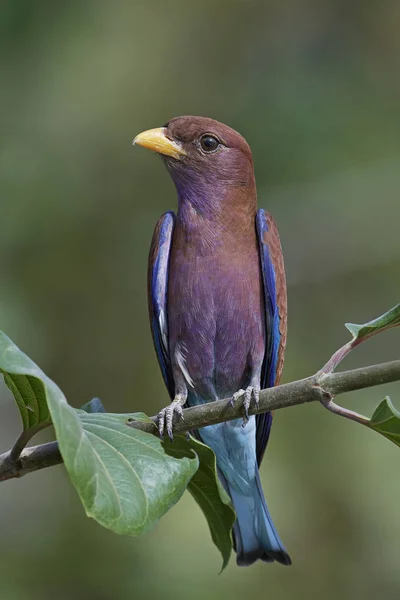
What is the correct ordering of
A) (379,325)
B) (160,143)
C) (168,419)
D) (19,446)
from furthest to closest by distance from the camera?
(160,143) < (168,419) < (379,325) < (19,446)

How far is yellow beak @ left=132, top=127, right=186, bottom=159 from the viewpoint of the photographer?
3.98 metres

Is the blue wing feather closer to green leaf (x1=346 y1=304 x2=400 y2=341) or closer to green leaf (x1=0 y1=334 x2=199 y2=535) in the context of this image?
green leaf (x1=346 y1=304 x2=400 y2=341)

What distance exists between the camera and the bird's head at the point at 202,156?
13.2 ft

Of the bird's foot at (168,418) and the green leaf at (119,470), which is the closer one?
the green leaf at (119,470)

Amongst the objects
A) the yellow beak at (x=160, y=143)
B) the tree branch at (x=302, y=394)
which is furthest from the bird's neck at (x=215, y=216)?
the tree branch at (x=302, y=394)

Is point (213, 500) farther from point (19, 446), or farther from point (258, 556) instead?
point (258, 556)

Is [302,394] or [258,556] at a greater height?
[302,394]

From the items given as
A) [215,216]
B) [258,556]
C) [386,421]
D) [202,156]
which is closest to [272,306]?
[215,216]

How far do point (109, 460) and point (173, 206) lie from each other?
4.86 metres

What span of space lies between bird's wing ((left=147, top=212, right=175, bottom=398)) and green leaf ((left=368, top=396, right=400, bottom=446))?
1.75 m

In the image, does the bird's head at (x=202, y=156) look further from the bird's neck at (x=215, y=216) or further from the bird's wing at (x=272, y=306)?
the bird's wing at (x=272, y=306)

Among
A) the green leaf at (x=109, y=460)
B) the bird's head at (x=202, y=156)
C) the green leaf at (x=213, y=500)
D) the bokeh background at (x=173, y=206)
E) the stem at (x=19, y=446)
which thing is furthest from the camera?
the bokeh background at (x=173, y=206)

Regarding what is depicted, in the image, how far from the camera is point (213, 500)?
254 cm

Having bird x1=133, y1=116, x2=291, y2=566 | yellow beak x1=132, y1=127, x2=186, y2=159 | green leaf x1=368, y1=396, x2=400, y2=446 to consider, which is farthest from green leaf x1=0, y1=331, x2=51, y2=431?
yellow beak x1=132, y1=127, x2=186, y2=159
